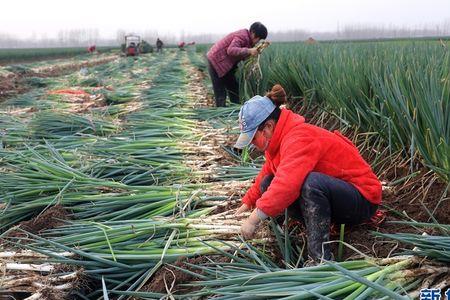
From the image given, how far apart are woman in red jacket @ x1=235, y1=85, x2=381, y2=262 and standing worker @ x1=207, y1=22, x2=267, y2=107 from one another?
10.6 ft

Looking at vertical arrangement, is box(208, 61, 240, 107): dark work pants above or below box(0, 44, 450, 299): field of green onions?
above

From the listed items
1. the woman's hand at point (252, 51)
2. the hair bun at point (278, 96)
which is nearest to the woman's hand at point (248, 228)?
the hair bun at point (278, 96)

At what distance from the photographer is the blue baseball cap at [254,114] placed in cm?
203

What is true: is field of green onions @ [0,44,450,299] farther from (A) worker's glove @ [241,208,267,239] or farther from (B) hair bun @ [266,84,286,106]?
(B) hair bun @ [266,84,286,106]

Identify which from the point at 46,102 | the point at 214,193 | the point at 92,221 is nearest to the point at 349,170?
the point at 214,193

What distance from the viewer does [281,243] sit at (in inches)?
79.5

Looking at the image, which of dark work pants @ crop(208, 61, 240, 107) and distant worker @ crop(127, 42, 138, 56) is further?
distant worker @ crop(127, 42, 138, 56)

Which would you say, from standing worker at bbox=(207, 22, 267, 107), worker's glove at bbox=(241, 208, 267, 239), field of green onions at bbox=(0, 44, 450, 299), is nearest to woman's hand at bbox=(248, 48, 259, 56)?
standing worker at bbox=(207, 22, 267, 107)

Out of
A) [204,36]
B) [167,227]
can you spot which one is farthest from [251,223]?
[204,36]

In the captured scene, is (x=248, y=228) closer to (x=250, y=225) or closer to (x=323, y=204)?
(x=250, y=225)

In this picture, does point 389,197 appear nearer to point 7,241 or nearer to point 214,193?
point 214,193

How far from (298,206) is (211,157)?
147 cm

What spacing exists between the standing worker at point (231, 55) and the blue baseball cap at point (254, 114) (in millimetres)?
3226

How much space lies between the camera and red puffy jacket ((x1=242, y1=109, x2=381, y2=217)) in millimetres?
1932
